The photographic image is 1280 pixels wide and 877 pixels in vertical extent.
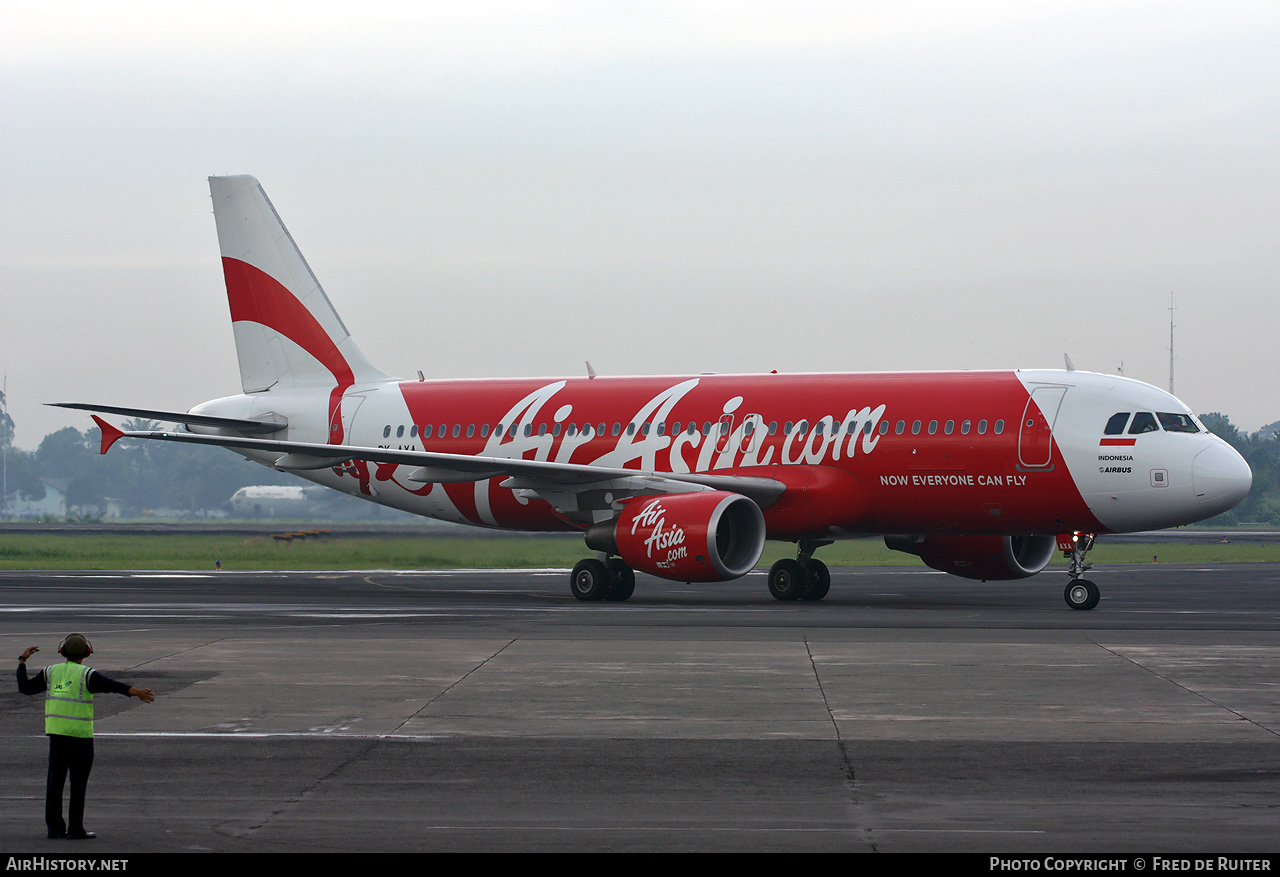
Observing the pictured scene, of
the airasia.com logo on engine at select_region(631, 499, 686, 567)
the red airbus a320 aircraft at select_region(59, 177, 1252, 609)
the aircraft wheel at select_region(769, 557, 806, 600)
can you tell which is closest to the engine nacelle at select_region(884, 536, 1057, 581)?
the red airbus a320 aircraft at select_region(59, 177, 1252, 609)

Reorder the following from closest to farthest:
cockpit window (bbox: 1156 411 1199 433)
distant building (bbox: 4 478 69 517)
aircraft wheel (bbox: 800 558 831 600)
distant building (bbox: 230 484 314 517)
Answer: cockpit window (bbox: 1156 411 1199 433) < aircraft wheel (bbox: 800 558 831 600) < distant building (bbox: 230 484 314 517) < distant building (bbox: 4 478 69 517)

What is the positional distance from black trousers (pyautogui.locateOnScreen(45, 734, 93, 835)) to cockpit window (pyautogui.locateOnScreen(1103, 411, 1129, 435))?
21.1m

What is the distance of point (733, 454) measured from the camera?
30.1 meters

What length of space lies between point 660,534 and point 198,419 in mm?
13238

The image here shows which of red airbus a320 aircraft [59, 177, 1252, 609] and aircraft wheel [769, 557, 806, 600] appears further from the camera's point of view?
aircraft wheel [769, 557, 806, 600]

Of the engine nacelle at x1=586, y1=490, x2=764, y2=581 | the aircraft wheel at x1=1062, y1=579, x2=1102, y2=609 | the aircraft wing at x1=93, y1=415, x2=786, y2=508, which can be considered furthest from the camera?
the aircraft wing at x1=93, y1=415, x2=786, y2=508

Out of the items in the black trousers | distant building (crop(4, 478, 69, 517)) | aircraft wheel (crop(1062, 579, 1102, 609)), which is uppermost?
the black trousers

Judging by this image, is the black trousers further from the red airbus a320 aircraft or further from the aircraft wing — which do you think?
the aircraft wing

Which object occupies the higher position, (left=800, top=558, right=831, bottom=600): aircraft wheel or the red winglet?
the red winglet

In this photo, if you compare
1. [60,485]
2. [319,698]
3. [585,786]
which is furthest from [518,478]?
[60,485]

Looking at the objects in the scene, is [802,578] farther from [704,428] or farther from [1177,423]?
[1177,423]

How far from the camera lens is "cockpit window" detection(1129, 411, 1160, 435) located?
2647 cm

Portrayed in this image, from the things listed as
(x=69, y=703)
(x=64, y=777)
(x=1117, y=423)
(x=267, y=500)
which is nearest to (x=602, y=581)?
(x=1117, y=423)

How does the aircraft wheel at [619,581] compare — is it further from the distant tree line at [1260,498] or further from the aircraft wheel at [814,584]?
the distant tree line at [1260,498]
